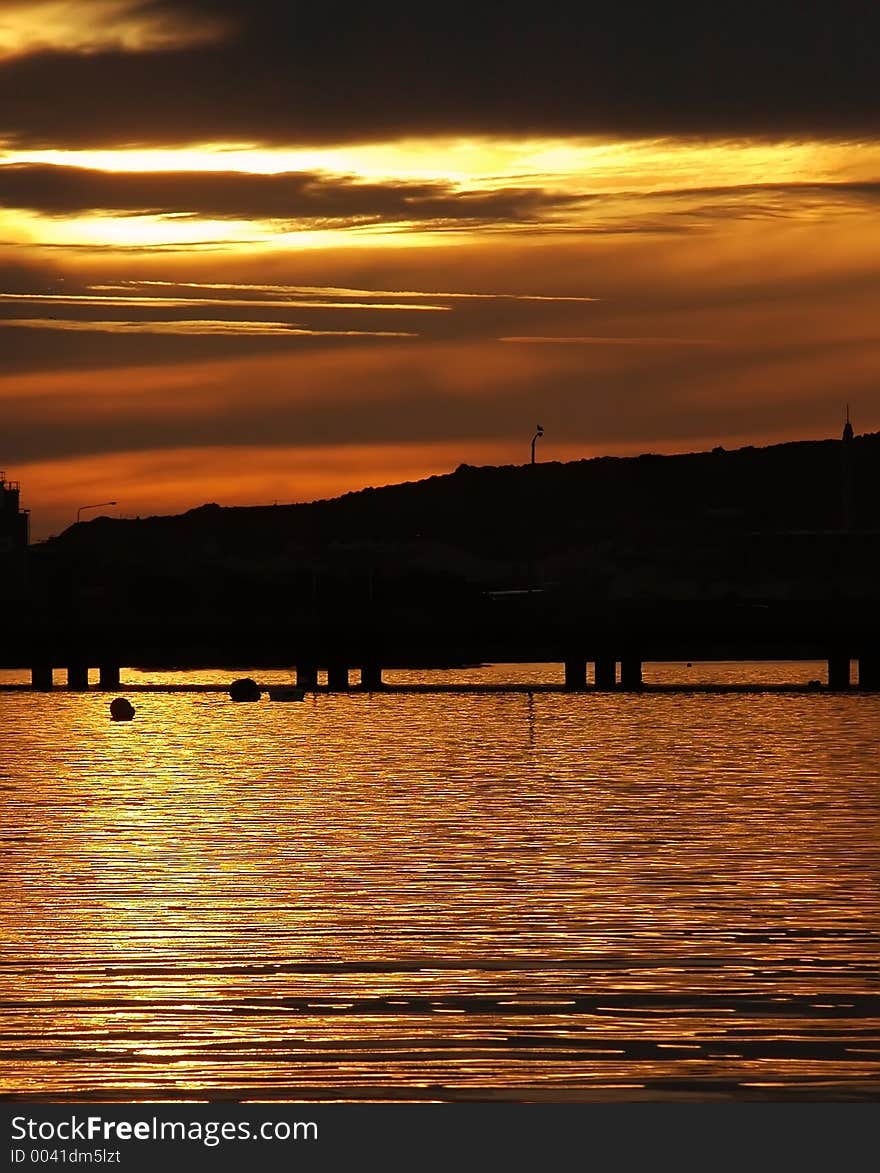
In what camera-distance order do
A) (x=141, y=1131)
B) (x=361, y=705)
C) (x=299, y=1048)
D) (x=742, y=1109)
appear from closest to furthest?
(x=141, y=1131)
(x=742, y=1109)
(x=299, y=1048)
(x=361, y=705)

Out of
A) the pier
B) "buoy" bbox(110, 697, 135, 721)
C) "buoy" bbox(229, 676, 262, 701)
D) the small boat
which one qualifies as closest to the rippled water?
"buoy" bbox(110, 697, 135, 721)

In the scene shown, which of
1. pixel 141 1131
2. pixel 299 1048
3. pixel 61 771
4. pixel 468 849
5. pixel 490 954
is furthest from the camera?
pixel 61 771

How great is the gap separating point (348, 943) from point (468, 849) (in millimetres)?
14941

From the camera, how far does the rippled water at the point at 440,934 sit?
2547 cm

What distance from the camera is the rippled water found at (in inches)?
1003

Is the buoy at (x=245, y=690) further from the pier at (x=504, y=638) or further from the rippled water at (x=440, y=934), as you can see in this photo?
the rippled water at (x=440, y=934)

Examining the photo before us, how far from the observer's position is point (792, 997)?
29.7 m

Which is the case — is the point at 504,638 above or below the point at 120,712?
above

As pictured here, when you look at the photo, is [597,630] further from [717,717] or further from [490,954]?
[490,954]

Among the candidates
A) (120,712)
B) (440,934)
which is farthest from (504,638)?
(440,934)

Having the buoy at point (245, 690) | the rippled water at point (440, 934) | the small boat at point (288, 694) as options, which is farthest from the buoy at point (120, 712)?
the rippled water at point (440, 934)

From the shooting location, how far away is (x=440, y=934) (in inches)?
1403

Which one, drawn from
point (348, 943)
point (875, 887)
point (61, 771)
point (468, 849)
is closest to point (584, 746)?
point (61, 771)

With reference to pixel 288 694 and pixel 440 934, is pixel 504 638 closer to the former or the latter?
pixel 288 694
